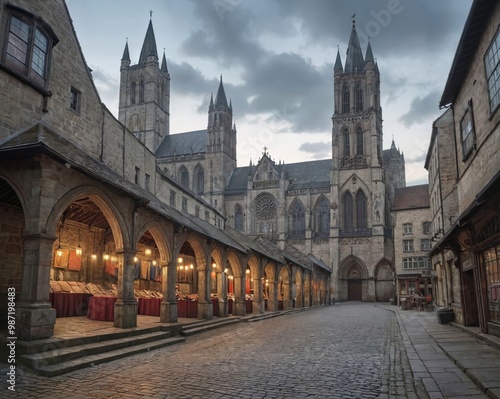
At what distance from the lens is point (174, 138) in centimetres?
8012

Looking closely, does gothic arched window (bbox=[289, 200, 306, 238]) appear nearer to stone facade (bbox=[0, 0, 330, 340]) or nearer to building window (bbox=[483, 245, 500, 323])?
stone facade (bbox=[0, 0, 330, 340])

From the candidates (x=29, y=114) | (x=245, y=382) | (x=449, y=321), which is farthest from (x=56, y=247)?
(x=449, y=321)

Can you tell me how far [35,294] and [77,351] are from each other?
4.99 ft

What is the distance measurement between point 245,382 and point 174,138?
74.7 meters

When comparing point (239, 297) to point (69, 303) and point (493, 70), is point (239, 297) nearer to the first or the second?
point (69, 303)

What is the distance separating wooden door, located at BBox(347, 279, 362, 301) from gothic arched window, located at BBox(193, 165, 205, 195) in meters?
27.5

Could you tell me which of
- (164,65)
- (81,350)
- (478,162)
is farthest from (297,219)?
(81,350)

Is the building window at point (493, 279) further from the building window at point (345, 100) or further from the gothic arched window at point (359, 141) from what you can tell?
the building window at point (345, 100)

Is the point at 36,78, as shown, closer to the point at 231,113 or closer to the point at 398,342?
the point at 398,342

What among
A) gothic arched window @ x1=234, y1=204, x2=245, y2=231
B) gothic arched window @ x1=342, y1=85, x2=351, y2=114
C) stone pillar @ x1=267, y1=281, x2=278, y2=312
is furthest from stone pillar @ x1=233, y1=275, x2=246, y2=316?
gothic arched window @ x1=342, y1=85, x2=351, y2=114

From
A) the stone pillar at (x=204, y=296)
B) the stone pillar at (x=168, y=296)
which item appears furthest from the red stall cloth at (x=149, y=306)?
the stone pillar at (x=168, y=296)

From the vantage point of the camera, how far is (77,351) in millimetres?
9484

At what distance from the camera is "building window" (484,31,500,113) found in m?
11.6

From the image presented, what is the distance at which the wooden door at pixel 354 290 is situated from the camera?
60.7 metres
